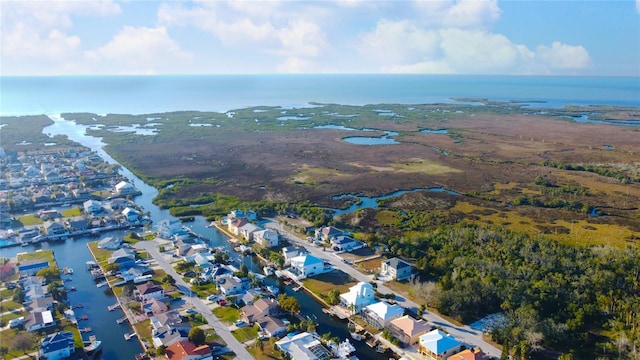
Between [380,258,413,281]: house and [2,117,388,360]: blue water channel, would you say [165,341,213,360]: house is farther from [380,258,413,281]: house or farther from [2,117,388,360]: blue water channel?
[380,258,413,281]: house

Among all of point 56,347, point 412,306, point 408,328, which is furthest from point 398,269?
point 56,347

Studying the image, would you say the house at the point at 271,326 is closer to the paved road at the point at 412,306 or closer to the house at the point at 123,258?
the paved road at the point at 412,306

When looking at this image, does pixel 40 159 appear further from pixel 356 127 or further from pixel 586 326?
pixel 586 326

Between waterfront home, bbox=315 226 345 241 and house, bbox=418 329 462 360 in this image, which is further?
waterfront home, bbox=315 226 345 241

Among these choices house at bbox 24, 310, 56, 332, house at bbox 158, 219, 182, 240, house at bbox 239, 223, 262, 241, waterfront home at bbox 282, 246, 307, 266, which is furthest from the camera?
house at bbox 158, 219, 182, 240

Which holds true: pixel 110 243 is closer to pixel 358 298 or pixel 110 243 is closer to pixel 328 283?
pixel 328 283

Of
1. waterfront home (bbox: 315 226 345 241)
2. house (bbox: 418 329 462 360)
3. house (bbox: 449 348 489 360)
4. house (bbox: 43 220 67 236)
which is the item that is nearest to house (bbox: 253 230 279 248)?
waterfront home (bbox: 315 226 345 241)
